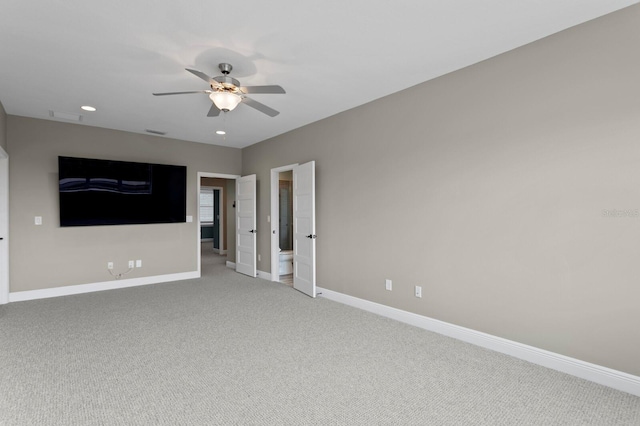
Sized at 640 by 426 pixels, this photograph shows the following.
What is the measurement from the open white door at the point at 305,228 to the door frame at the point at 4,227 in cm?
411

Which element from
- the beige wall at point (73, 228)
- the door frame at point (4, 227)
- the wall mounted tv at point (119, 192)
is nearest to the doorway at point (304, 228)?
the wall mounted tv at point (119, 192)

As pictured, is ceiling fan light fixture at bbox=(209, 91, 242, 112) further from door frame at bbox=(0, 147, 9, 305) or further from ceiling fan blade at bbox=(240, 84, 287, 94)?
door frame at bbox=(0, 147, 9, 305)

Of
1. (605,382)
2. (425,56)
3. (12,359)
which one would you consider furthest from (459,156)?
(12,359)

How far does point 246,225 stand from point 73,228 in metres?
2.80

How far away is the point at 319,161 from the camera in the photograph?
494cm

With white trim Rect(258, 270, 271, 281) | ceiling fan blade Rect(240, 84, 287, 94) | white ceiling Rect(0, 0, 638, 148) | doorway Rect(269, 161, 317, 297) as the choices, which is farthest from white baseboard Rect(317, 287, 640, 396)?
ceiling fan blade Rect(240, 84, 287, 94)

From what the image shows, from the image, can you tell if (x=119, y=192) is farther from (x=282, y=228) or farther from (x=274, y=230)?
(x=282, y=228)

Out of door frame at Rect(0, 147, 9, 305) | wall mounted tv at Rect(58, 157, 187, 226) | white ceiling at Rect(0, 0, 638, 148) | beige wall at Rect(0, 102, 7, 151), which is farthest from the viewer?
wall mounted tv at Rect(58, 157, 187, 226)

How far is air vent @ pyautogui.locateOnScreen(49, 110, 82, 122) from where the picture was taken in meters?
4.53

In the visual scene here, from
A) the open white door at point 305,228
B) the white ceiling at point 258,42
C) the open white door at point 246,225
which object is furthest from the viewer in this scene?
the open white door at point 246,225

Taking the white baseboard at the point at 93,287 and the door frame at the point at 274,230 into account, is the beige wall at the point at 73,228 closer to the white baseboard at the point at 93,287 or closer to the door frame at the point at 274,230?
the white baseboard at the point at 93,287

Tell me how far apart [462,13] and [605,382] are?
2.91 meters

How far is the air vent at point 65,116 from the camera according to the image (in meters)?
4.53

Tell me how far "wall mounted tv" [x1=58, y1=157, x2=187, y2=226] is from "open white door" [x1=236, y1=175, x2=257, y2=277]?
3.57 ft
